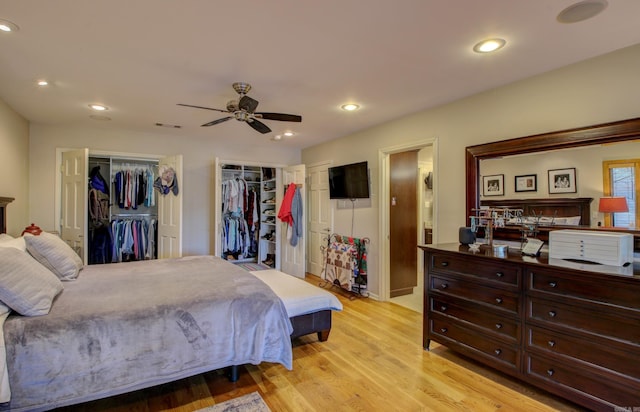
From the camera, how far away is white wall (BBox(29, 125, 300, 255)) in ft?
13.4

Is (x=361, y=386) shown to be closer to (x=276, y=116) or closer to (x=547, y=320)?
(x=547, y=320)

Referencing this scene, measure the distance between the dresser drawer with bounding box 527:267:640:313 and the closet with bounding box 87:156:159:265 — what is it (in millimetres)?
5315

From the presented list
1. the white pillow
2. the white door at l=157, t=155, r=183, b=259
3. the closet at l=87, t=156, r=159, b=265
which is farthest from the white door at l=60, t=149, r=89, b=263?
the white pillow

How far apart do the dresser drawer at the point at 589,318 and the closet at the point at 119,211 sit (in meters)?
5.31

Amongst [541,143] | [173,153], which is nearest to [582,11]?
[541,143]

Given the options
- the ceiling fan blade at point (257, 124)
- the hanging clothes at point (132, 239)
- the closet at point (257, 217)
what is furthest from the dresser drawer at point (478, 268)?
the hanging clothes at point (132, 239)

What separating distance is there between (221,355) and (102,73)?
244 centimetres

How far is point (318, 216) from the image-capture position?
546 centimetres

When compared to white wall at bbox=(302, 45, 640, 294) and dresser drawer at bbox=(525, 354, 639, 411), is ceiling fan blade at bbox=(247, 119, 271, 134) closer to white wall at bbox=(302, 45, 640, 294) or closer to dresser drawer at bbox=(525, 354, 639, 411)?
white wall at bbox=(302, 45, 640, 294)

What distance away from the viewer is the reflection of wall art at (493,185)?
281 centimetres

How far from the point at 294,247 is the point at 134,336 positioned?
3.61 metres

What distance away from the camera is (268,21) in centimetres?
184

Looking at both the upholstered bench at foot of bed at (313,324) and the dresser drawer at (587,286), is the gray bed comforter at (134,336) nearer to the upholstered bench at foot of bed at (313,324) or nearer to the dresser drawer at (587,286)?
the upholstered bench at foot of bed at (313,324)

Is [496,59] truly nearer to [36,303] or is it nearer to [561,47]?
[561,47]
